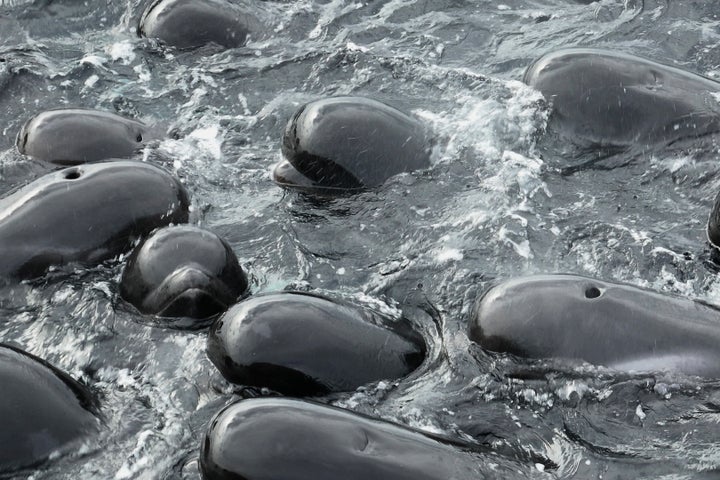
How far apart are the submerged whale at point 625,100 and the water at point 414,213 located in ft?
0.58

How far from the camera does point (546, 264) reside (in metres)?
7.00

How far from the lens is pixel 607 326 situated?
Answer: 5.77 m

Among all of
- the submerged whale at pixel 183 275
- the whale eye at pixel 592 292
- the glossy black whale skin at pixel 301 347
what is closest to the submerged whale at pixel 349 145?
the submerged whale at pixel 183 275

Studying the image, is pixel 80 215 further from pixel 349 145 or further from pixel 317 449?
pixel 317 449

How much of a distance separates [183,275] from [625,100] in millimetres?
3745

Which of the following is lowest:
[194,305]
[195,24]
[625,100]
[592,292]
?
[194,305]

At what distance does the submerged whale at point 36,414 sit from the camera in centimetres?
526

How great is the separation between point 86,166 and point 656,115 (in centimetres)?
Result: 426

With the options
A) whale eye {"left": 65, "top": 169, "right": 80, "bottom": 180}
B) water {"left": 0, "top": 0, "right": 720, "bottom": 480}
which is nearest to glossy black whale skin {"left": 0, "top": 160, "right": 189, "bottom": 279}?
whale eye {"left": 65, "top": 169, "right": 80, "bottom": 180}

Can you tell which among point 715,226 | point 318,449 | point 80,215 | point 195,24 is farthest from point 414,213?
point 195,24

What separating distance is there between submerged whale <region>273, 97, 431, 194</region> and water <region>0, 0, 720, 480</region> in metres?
0.14

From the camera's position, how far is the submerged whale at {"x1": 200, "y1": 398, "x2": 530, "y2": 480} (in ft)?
15.4

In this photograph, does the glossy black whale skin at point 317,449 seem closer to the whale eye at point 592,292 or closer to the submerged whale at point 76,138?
the whale eye at point 592,292

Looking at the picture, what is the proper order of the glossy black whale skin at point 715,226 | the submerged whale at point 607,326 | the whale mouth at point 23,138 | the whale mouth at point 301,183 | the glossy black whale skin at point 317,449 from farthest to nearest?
the whale mouth at point 23,138, the whale mouth at point 301,183, the glossy black whale skin at point 715,226, the submerged whale at point 607,326, the glossy black whale skin at point 317,449
